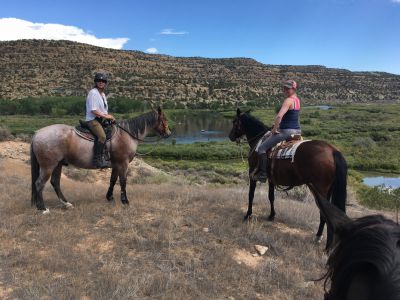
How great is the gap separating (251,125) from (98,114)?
3.34m

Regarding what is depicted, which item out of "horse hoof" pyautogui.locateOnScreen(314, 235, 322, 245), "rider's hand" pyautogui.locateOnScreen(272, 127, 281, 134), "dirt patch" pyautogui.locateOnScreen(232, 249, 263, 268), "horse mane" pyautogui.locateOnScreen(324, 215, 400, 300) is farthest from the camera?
"rider's hand" pyautogui.locateOnScreen(272, 127, 281, 134)

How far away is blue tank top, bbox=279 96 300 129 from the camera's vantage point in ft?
24.5

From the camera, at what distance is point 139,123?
9016mm

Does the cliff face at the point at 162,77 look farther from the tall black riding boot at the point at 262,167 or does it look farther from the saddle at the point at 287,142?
the saddle at the point at 287,142

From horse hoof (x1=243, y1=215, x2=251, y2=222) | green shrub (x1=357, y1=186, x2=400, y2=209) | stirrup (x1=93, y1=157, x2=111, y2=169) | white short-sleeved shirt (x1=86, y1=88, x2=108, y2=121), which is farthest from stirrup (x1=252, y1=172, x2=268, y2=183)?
green shrub (x1=357, y1=186, x2=400, y2=209)

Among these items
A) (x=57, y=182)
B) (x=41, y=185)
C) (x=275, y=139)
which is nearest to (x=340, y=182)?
(x=275, y=139)

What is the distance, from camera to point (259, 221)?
8.14m

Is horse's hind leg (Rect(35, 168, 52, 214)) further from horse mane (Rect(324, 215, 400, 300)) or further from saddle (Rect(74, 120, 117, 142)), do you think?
horse mane (Rect(324, 215, 400, 300))

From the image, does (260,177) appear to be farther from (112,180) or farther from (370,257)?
(370,257)

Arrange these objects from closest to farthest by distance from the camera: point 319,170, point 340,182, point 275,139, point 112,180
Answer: point 340,182
point 319,170
point 275,139
point 112,180

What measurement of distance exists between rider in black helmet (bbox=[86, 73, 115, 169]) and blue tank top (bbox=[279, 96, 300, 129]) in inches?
140

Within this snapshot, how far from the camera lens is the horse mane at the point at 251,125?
8.59 metres

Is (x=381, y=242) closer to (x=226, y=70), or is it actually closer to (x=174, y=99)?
(x=174, y=99)

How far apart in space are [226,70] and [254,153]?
11751 cm
